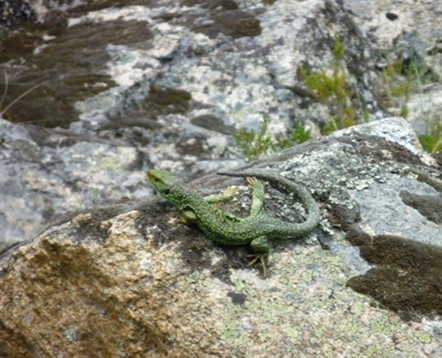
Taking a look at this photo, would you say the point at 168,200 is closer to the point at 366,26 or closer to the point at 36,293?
the point at 36,293

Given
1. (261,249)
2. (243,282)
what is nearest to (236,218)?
(261,249)

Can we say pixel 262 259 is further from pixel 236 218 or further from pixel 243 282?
pixel 236 218

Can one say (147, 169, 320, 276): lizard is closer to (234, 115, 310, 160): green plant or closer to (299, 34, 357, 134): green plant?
(234, 115, 310, 160): green plant

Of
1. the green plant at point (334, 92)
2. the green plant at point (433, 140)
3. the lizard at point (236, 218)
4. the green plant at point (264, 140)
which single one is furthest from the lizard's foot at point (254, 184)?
the green plant at point (433, 140)

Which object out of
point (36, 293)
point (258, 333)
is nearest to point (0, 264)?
point (36, 293)

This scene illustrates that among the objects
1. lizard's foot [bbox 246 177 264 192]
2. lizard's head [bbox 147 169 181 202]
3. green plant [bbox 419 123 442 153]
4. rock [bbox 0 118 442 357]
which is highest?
lizard's head [bbox 147 169 181 202]

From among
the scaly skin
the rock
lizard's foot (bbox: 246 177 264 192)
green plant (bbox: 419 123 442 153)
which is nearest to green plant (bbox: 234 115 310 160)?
green plant (bbox: 419 123 442 153)
